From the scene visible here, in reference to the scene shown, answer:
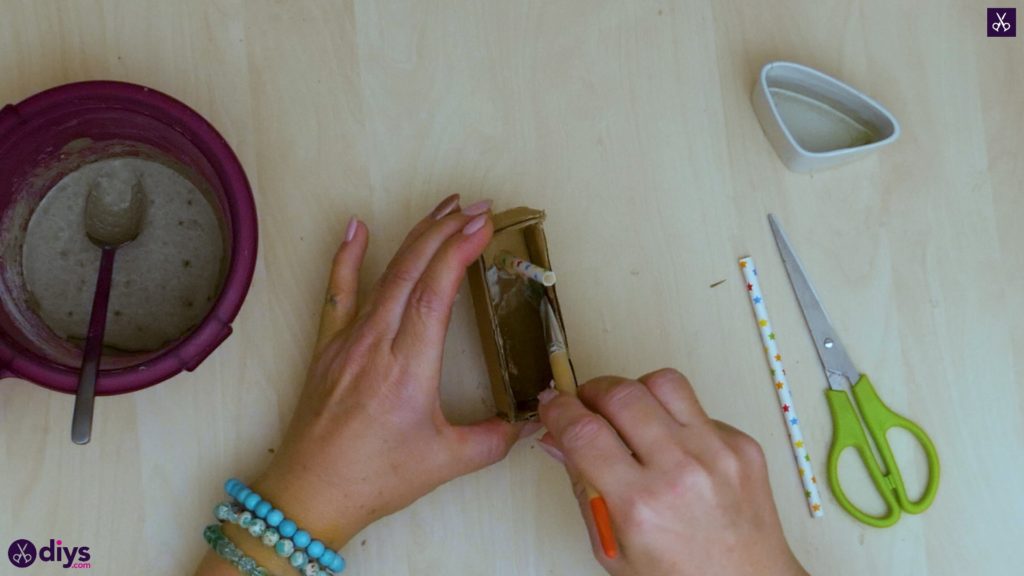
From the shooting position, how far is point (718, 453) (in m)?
0.56

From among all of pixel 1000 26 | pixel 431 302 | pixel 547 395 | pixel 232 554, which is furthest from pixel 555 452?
pixel 1000 26

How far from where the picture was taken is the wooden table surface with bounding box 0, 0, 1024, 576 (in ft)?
2.15

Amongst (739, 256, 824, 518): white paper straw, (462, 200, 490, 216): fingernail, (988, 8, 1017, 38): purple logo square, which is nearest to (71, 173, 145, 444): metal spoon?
(462, 200, 490, 216): fingernail

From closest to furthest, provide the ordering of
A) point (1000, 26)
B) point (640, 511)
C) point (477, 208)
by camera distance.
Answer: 1. point (640, 511)
2. point (477, 208)
3. point (1000, 26)

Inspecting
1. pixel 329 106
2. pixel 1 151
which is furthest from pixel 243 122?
pixel 1 151

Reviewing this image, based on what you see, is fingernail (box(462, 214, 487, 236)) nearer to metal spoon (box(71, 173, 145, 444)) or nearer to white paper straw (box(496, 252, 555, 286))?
white paper straw (box(496, 252, 555, 286))

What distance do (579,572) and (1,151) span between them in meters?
0.54

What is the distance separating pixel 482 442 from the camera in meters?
0.62

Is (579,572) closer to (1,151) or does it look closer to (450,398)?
(450,398)

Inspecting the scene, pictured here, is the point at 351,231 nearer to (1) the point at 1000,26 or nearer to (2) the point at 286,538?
(2) the point at 286,538

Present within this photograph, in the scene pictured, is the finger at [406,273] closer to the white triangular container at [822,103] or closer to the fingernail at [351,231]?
the fingernail at [351,231]

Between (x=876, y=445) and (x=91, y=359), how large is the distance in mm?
624

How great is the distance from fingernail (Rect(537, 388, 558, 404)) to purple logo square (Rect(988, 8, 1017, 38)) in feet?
1.74

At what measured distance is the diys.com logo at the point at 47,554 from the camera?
0.63m
